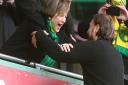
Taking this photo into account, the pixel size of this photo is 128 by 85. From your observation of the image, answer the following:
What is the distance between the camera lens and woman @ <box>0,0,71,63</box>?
16.7ft

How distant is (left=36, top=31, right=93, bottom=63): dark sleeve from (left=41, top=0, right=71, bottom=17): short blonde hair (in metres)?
0.38

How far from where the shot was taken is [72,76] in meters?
A: 5.64

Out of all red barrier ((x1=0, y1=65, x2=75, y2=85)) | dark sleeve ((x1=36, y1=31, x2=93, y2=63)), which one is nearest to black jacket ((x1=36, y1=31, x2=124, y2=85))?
dark sleeve ((x1=36, y1=31, x2=93, y2=63))

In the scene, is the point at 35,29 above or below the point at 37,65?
above

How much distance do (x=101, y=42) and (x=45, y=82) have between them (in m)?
A: 0.90

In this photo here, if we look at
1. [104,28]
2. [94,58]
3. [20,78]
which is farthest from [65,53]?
[20,78]

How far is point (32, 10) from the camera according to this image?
5223 mm

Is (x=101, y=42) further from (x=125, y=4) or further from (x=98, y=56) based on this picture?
(x=125, y=4)

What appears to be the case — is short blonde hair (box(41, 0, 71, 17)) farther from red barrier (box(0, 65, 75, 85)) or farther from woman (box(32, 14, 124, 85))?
red barrier (box(0, 65, 75, 85))

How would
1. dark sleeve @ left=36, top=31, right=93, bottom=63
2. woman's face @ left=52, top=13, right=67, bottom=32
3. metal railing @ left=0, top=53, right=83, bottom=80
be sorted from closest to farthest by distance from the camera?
dark sleeve @ left=36, top=31, right=93, bottom=63
metal railing @ left=0, top=53, right=83, bottom=80
woman's face @ left=52, top=13, right=67, bottom=32

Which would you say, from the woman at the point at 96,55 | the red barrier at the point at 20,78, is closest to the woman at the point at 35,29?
the red barrier at the point at 20,78

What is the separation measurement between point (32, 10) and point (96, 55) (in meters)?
0.95

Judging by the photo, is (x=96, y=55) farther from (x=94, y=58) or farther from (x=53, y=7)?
(x=53, y=7)

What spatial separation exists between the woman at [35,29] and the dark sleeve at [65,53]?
1.15 ft
